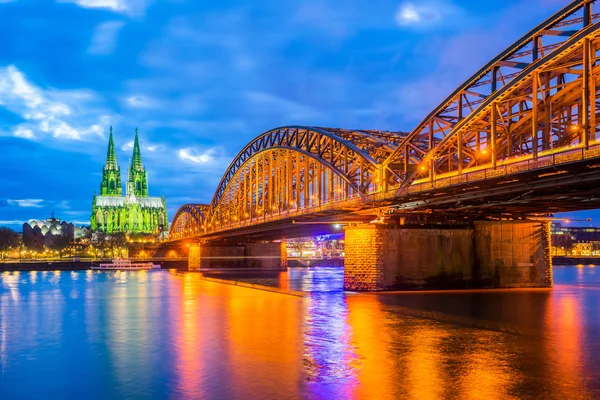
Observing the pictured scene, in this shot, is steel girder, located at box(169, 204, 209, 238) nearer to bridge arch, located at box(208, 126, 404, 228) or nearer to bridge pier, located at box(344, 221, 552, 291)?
bridge arch, located at box(208, 126, 404, 228)

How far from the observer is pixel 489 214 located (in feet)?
185

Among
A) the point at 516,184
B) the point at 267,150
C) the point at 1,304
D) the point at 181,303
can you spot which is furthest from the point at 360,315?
the point at 267,150

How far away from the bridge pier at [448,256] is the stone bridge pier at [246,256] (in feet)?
224

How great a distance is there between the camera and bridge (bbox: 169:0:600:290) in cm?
3606

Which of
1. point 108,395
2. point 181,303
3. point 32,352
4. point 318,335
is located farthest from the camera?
point 181,303

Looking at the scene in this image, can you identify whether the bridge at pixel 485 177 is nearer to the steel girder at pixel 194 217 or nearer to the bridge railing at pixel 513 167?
the bridge railing at pixel 513 167

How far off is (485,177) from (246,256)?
91273mm

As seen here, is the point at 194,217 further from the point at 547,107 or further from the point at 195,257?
the point at 547,107

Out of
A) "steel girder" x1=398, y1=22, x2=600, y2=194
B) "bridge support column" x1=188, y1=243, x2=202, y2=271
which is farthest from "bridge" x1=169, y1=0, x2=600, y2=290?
"bridge support column" x1=188, y1=243, x2=202, y2=271

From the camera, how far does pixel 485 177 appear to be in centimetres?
3853

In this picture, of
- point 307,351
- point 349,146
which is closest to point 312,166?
point 349,146

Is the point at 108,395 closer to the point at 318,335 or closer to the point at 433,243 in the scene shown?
the point at 318,335

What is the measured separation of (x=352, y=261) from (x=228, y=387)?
123 feet

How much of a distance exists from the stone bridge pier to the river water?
259 feet
